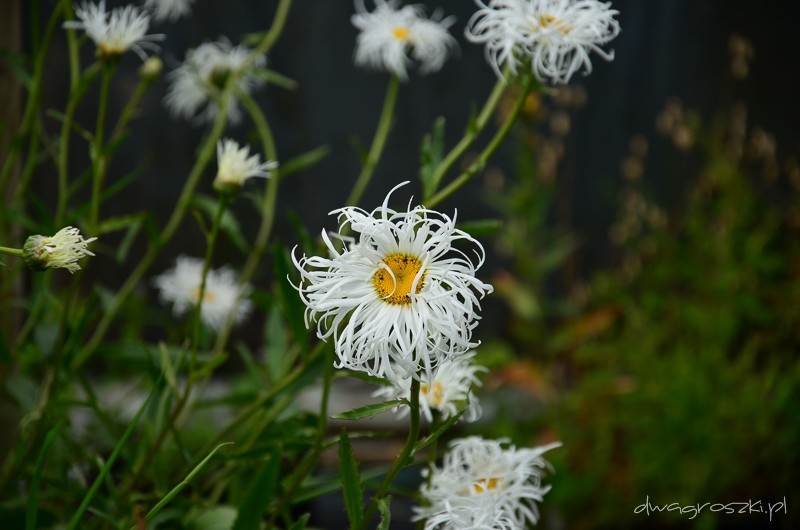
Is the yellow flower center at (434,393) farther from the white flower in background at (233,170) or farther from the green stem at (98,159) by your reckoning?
the green stem at (98,159)

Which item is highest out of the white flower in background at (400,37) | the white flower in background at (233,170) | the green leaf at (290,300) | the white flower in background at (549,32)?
the white flower in background at (400,37)

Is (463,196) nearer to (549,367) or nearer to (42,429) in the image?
(549,367)

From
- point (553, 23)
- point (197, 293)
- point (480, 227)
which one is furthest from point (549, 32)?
point (197, 293)

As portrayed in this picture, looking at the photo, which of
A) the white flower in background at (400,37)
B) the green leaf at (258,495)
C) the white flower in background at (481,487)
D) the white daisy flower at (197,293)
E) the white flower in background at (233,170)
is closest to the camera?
the green leaf at (258,495)

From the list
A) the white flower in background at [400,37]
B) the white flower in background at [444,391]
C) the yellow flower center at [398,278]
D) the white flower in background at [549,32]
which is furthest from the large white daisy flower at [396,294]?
the white flower in background at [400,37]

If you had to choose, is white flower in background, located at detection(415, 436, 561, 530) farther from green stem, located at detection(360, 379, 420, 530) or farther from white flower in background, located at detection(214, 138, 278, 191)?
white flower in background, located at detection(214, 138, 278, 191)

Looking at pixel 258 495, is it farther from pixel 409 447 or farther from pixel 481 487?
pixel 481 487

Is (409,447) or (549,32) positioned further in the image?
(549,32)
